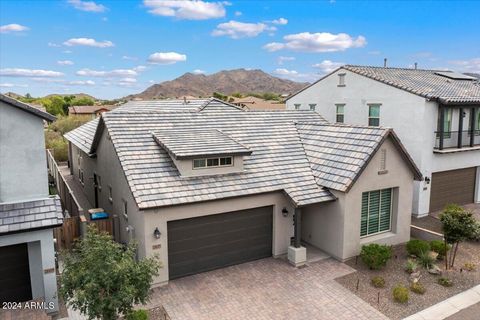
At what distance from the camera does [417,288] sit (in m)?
12.9

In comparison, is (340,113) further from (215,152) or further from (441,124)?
(215,152)

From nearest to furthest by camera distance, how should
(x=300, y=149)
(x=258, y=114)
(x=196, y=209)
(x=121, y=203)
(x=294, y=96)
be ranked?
(x=196, y=209) < (x=121, y=203) < (x=300, y=149) < (x=258, y=114) < (x=294, y=96)

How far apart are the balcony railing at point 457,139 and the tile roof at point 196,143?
1214cm

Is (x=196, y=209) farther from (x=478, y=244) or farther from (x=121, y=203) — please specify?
(x=478, y=244)

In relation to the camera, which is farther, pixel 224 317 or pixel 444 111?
pixel 444 111

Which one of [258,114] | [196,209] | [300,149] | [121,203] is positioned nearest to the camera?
[196,209]

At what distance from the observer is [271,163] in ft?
54.1

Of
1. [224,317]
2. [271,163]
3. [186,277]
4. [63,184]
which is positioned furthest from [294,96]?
[224,317]

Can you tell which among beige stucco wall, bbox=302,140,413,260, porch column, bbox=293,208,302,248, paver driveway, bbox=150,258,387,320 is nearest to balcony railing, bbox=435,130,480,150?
beige stucco wall, bbox=302,140,413,260

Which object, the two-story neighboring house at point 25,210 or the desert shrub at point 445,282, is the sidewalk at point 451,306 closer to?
the desert shrub at point 445,282

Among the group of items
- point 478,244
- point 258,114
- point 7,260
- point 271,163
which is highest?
point 258,114

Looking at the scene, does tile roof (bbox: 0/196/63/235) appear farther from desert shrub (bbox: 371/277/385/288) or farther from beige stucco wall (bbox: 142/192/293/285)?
desert shrub (bbox: 371/277/385/288)

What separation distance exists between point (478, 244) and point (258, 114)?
12350 millimetres

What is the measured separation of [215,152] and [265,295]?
5527mm
